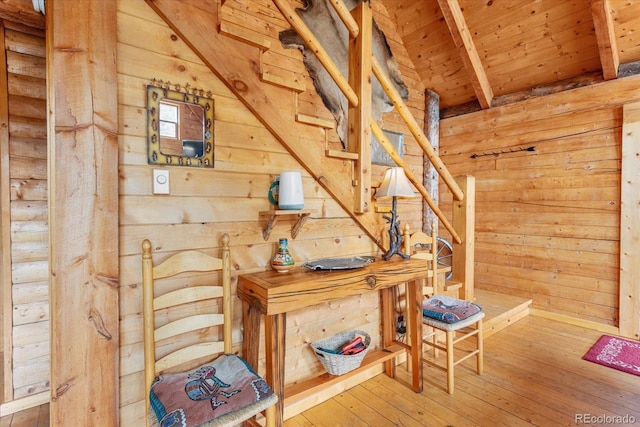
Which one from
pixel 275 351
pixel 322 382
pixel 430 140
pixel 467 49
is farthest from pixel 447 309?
pixel 467 49

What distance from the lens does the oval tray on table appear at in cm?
174

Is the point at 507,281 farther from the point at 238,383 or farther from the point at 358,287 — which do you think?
the point at 238,383

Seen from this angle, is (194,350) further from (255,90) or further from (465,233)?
(465,233)

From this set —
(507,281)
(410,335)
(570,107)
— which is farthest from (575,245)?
(410,335)

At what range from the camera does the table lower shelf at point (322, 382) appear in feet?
5.59

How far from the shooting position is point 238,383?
4.30ft

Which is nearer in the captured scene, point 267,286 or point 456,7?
point 267,286

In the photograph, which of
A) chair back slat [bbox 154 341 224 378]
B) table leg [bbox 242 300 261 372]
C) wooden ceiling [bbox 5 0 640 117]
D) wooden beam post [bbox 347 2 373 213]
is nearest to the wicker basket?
table leg [bbox 242 300 261 372]

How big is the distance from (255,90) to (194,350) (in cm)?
131

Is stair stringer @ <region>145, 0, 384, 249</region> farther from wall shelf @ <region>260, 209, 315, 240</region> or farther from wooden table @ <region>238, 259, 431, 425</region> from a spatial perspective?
wooden table @ <region>238, 259, 431, 425</region>

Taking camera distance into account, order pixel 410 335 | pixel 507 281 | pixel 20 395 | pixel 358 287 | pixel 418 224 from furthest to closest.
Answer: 1. pixel 418 224
2. pixel 507 281
3. pixel 410 335
4. pixel 20 395
5. pixel 358 287

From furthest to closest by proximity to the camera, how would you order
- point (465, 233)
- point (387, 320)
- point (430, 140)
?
1. point (430, 140)
2. point (465, 233)
3. point (387, 320)

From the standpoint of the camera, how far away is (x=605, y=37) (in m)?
2.74

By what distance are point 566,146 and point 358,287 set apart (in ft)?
10.0
